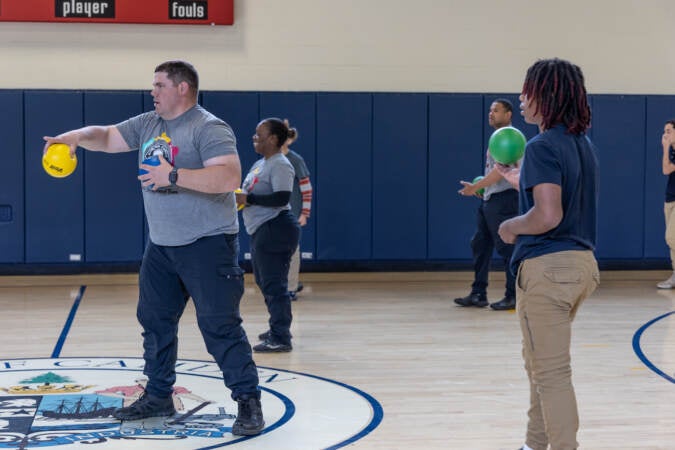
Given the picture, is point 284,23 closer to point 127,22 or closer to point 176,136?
point 127,22

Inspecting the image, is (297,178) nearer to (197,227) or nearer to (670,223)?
(670,223)

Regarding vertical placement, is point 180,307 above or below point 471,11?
below

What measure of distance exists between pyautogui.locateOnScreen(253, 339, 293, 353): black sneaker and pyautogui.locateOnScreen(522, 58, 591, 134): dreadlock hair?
349 cm

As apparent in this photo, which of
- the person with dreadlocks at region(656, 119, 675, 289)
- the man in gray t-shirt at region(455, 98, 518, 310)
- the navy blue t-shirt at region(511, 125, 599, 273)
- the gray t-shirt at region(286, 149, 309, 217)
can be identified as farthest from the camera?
the person with dreadlocks at region(656, 119, 675, 289)

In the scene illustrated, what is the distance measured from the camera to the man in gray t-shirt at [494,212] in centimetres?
837

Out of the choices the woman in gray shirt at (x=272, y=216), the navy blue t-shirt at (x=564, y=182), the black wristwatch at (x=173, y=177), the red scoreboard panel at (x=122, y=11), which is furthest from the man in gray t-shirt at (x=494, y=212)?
the navy blue t-shirt at (x=564, y=182)

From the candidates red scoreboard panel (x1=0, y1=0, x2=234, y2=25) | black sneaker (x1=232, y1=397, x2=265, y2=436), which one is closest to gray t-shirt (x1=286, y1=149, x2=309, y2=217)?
red scoreboard panel (x1=0, y1=0, x2=234, y2=25)

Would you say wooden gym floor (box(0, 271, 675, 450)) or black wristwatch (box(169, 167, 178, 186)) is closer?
black wristwatch (box(169, 167, 178, 186))

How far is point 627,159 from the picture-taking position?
11383 millimetres

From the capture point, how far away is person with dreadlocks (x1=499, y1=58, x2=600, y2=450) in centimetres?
374

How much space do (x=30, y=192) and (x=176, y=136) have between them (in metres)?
6.34

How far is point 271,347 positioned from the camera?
22.5 feet

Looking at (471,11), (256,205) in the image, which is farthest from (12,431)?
(471,11)

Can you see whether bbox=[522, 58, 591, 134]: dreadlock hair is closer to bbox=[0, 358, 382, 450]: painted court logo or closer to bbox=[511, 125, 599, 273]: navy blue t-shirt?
bbox=[511, 125, 599, 273]: navy blue t-shirt
